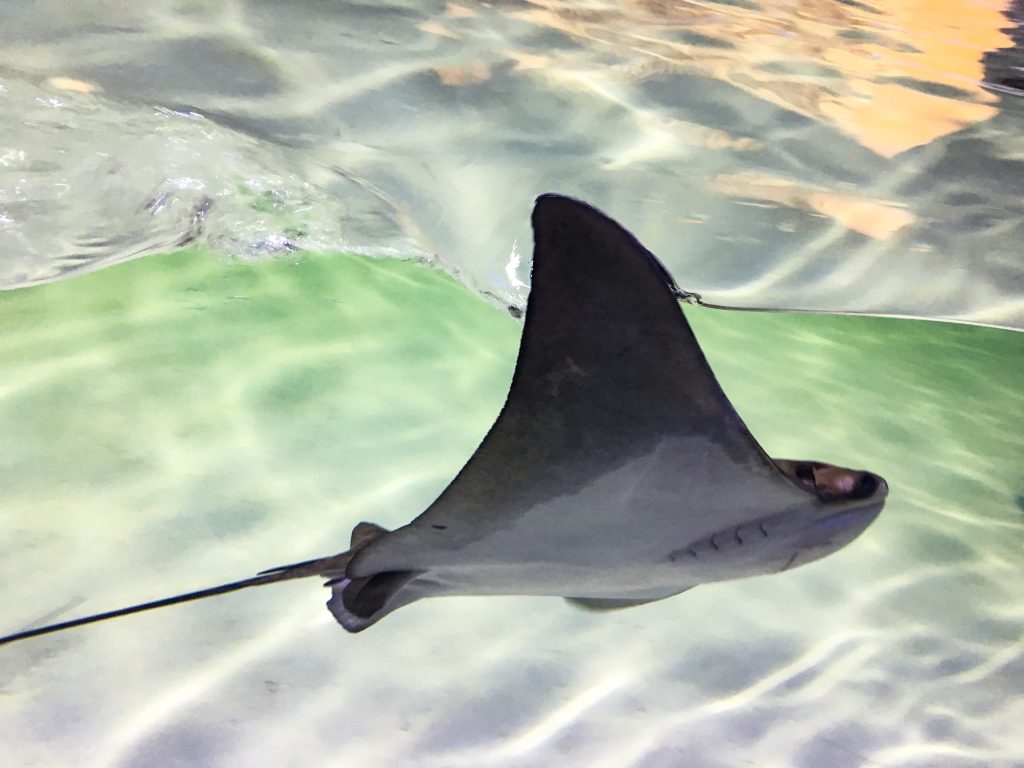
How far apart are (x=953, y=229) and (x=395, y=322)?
494 centimetres

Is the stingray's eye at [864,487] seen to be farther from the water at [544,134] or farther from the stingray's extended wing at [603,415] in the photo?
the water at [544,134]

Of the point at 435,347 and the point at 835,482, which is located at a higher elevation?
the point at 835,482

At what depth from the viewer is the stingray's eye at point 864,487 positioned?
1777mm

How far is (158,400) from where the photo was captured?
4484 mm

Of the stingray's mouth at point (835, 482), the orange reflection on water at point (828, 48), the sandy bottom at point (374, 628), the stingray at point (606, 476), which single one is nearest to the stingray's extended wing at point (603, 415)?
the stingray at point (606, 476)

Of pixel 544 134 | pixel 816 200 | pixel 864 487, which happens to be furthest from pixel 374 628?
pixel 816 200

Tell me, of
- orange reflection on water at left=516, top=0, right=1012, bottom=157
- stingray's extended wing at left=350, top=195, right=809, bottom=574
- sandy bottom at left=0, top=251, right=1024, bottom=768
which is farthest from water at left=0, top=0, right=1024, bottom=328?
stingray's extended wing at left=350, top=195, right=809, bottom=574

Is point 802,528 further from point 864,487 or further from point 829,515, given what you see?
point 864,487

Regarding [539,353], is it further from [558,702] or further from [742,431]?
[558,702]

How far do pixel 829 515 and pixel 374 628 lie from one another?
212cm

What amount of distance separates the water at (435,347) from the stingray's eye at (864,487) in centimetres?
144

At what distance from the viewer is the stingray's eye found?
1777 mm

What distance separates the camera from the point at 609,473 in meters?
1.77

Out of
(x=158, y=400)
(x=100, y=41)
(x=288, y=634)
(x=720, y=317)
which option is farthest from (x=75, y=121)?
(x=720, y=317)
